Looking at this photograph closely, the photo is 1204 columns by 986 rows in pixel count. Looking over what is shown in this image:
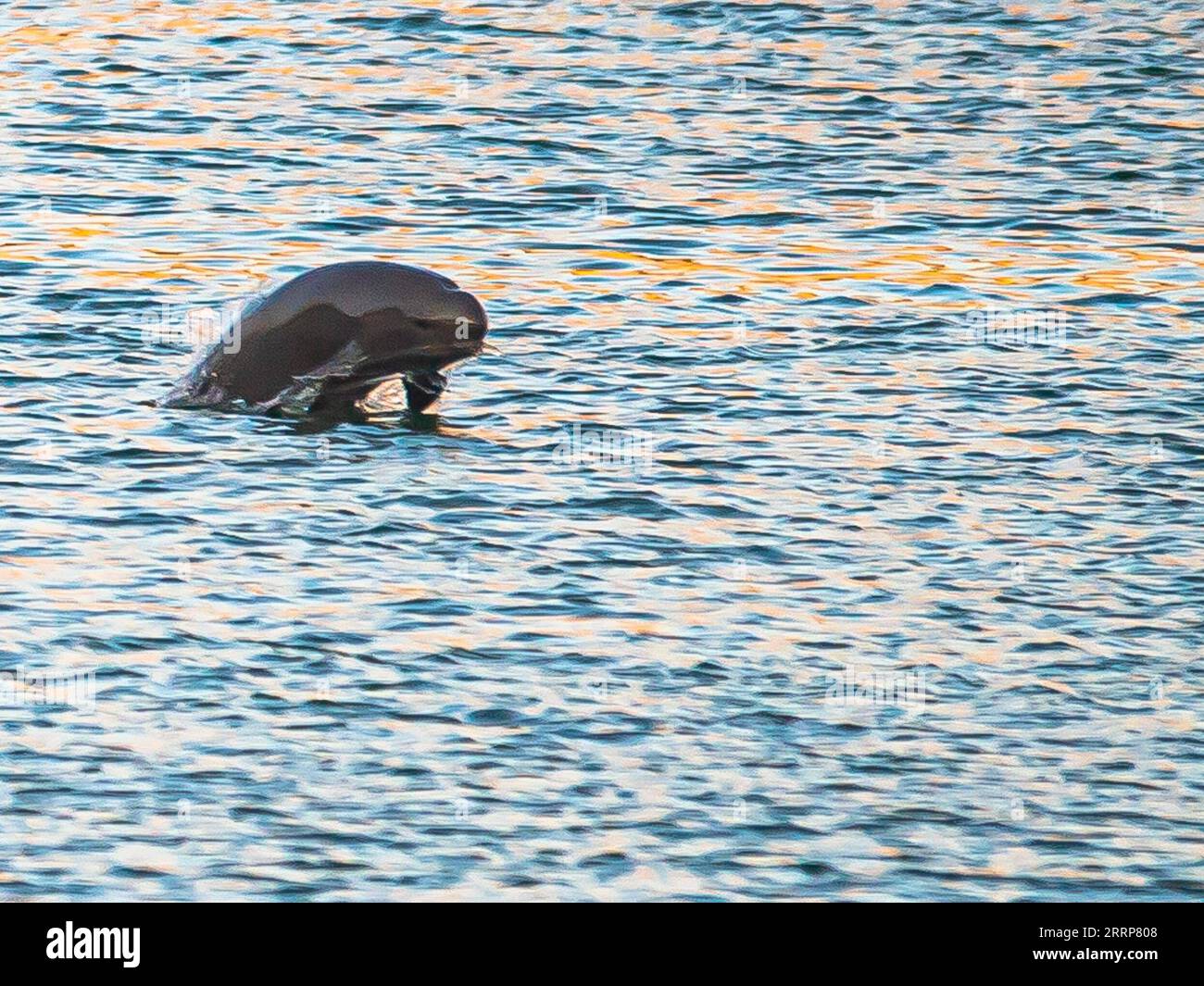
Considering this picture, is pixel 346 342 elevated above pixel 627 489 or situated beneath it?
elevated above

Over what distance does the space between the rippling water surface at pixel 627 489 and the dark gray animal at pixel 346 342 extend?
334mm

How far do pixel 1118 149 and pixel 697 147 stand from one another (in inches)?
184

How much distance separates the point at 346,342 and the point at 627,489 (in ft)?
9.32

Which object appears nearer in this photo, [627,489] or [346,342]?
[627,489]

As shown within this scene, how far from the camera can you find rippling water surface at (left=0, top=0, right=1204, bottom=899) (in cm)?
1270

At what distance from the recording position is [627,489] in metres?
18.1

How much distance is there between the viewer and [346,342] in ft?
64.5

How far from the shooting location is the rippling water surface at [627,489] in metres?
12.7

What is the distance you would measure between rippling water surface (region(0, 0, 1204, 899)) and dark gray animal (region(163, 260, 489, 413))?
334 millimetres

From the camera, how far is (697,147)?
2905 cm

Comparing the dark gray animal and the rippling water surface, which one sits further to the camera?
the dark gray animal
